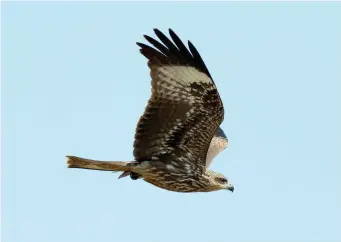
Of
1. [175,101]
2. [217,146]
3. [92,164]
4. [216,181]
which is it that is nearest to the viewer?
[175,101]

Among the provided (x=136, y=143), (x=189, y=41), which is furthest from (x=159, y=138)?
(x=189, y=41)

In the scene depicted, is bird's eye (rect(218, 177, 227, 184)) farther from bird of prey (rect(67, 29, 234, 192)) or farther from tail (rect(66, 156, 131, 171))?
tail (rect(66, 156, 131, 171))

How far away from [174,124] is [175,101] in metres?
0.34

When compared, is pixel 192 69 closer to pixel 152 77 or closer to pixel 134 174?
pixel 152 77

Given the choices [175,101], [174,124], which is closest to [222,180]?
[174,124]

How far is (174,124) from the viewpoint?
12969 millimetres

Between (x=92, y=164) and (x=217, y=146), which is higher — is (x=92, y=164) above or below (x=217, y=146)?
below

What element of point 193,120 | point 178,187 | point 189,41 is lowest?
point 178,187

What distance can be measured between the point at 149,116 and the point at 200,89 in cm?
69

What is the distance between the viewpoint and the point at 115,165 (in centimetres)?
1303

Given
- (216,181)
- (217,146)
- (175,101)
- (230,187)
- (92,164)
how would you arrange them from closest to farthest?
1. (175,101)
2. (92,164)
3. (216,181)
4. (230,187)
5. (217,146)

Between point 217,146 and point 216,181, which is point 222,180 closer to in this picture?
point 216,181

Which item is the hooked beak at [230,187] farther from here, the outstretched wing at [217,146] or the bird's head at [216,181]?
the outstretched wing at [217,146]

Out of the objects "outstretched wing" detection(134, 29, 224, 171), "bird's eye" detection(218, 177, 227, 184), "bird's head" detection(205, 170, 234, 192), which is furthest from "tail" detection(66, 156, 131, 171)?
"bird's eye" detection(218, 177, 227, 184)
